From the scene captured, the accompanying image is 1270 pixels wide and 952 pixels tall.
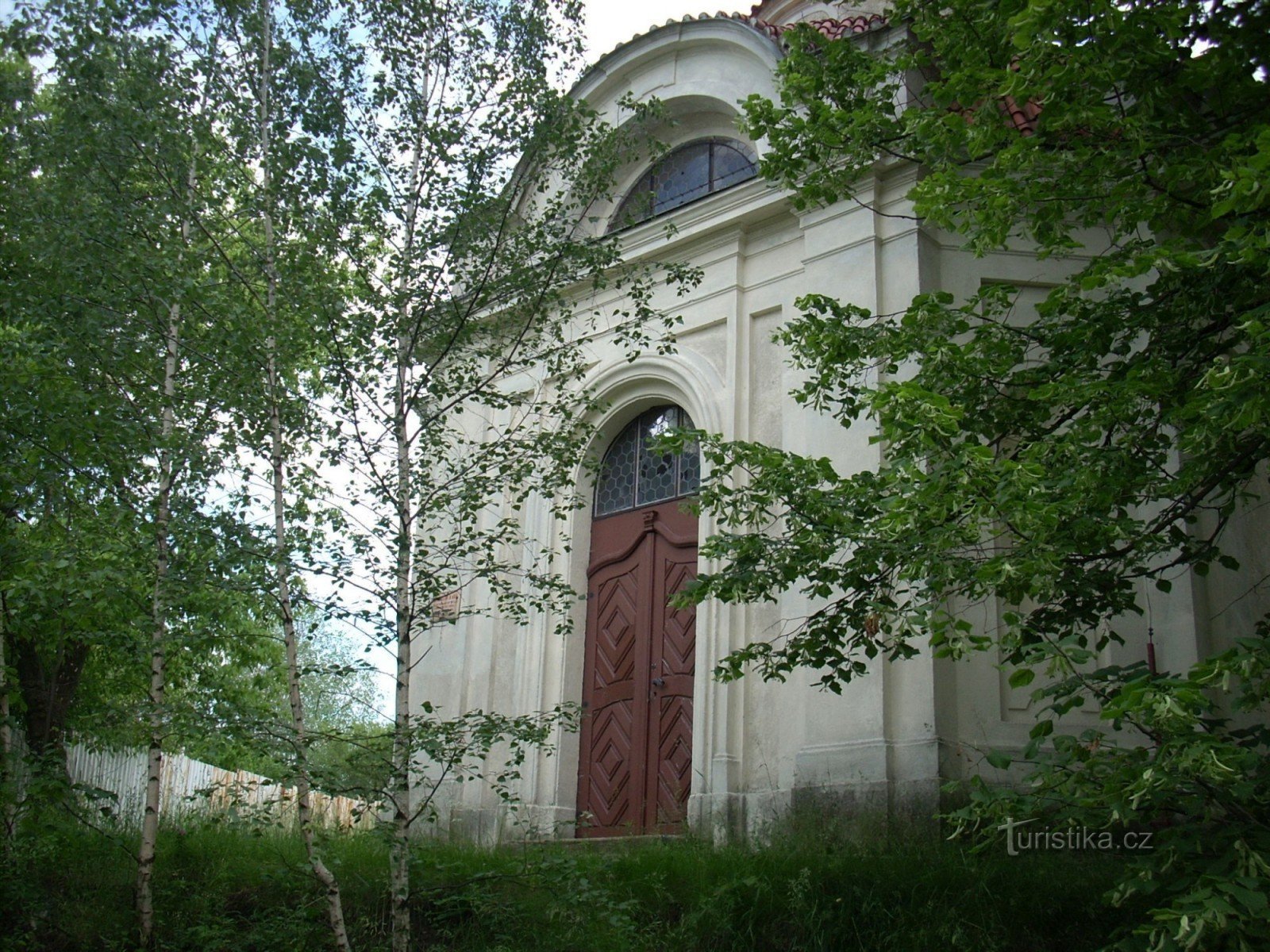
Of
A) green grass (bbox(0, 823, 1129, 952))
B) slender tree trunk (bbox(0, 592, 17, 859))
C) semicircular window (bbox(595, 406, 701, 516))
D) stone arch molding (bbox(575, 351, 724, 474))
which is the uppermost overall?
stone arch molding (bbox(575, 351, 724, 474))

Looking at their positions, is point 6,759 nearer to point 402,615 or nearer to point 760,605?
point 402,615

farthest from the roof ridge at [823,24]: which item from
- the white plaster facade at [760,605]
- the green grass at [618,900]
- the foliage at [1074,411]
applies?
the green grass at [618,900]

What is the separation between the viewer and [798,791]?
907 centimetres

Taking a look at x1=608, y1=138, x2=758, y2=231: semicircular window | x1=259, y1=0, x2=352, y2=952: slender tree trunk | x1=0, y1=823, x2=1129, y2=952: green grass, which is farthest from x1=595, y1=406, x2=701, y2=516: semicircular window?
x1=259, y1=0, x2=352, y2=952: slender tree trunk

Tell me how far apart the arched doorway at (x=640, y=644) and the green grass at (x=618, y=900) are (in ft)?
7.21

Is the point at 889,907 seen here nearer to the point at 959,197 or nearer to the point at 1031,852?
the point at 1031,852

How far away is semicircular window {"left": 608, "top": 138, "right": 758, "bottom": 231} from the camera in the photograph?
11.9 meters

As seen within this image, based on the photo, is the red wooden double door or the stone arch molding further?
the stone arch molding

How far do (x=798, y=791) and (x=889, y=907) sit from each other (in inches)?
79.4

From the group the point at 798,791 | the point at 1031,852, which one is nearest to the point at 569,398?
the point at 798,791

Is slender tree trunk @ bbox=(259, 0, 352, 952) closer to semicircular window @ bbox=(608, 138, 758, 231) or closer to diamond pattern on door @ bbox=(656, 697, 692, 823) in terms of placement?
diamond pattern on door @ bbox=(656, 697, 692, 823)

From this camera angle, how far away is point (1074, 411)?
611cm

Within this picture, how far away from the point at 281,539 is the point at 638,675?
15.5ft

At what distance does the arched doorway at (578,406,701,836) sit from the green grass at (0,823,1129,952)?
2196mm
